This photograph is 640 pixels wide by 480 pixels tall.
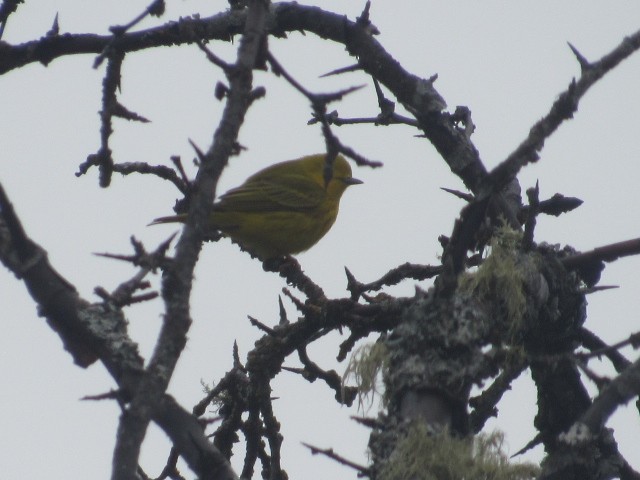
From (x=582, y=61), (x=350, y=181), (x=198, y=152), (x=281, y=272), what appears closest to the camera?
(x=198, y=152)

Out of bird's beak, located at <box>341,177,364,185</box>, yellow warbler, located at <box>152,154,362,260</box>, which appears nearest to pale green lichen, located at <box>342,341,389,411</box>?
yellow warbler, located at <box>152,154,362,260</box>

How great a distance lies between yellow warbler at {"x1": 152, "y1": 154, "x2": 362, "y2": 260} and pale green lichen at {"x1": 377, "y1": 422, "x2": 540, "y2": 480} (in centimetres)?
432

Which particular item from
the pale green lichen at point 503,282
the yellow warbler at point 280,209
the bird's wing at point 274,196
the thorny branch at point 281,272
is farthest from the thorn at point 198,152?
the bird's wing at point 274,196

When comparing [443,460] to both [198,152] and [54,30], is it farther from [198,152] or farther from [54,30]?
[54,30]

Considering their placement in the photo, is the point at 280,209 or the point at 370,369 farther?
the point at 280,209

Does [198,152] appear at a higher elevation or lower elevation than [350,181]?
lower

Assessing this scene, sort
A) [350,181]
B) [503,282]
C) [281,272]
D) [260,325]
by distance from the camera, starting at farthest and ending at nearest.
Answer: [350,181]
[281,272]
[260,325]
[503,282]

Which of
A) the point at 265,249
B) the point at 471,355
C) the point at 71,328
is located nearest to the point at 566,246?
the point at 471,355

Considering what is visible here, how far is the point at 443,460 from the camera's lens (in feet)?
10.3

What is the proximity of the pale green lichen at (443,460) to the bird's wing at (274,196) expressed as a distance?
16.9ft

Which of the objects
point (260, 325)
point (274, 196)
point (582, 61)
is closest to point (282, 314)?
point (260, 325)

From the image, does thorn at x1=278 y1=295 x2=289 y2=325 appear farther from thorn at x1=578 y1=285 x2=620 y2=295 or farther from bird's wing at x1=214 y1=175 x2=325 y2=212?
bird's wing at x1=214 y1=175 x2=325 y2=212

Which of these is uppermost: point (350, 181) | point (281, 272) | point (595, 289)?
point (350, 181)

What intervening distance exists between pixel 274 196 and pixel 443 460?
602 cm
